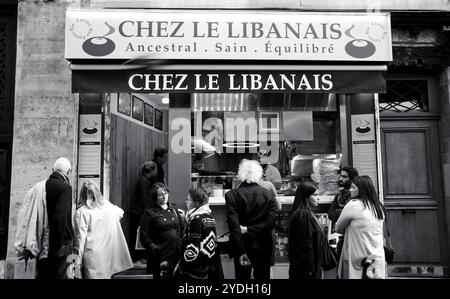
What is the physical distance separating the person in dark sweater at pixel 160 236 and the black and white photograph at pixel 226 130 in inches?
0.7

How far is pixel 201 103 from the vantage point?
738 centimetres

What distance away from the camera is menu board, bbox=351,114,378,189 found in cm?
682

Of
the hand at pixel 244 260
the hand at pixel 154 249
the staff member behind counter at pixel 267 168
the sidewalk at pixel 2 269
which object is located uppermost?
the staff member behind counter at pixel 267 168

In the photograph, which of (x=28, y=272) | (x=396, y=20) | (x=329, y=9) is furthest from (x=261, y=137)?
(x=28, y=272)

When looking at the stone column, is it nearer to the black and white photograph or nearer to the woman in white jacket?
the black and white photograph

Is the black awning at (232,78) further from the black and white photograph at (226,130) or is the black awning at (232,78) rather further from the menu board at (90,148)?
the menu board at (90,148)

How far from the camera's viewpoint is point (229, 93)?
679 cm

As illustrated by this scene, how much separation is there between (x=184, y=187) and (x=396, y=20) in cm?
436

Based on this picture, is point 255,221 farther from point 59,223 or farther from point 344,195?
point 59,223

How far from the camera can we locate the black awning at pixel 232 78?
6.19 meters

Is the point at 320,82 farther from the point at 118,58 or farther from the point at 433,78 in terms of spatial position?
the point at 118,58

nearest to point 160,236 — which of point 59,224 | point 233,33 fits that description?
point 59,224

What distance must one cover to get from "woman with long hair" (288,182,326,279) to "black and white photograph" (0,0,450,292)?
0.16 feet

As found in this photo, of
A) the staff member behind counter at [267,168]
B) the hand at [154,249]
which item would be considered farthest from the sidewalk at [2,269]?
the staff member behind counter at [267,168]
